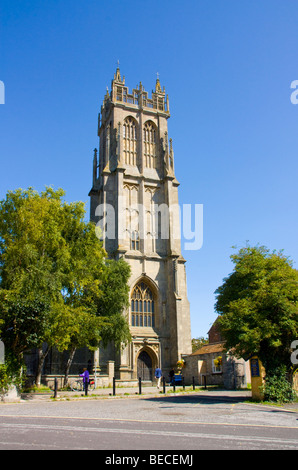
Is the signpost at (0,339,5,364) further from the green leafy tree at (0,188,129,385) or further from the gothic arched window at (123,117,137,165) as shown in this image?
the gothic arched window at (123,117,137,165)

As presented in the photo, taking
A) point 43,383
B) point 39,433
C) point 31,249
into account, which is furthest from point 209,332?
point 39,433

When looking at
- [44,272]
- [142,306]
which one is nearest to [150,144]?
[142,306]

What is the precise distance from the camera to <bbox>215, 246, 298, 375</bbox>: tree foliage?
15.2 m

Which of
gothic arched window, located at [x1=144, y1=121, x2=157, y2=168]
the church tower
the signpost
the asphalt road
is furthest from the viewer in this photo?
gothic arched window, located at [x1=144, y1=121, x2=157, y2=168]

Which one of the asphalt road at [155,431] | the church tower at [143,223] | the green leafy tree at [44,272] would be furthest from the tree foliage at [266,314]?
the church tower at [143,223]

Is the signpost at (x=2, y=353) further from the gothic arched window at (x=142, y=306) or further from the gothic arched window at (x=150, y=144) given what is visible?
the gothic arched window at (x=150, y=144)

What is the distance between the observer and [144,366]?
36062 mm

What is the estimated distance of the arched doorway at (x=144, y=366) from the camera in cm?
3581

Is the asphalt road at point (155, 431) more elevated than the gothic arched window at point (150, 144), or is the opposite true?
the gothic arched window at point (150, 144)

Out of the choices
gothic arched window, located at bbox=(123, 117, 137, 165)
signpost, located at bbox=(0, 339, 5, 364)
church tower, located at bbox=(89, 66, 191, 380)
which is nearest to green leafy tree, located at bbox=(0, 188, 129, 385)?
signpost, located at bbox=(0, 339, 5, 364)

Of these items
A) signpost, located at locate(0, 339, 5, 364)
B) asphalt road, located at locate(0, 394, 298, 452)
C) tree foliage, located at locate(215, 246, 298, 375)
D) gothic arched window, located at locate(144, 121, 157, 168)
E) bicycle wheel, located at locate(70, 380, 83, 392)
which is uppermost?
gothic arched window, located at locate(144, 121, 157, 168)

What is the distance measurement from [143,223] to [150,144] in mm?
10134

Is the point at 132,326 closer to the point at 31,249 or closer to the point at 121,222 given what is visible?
the point at 121,222

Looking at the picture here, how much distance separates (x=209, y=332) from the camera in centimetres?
5594
